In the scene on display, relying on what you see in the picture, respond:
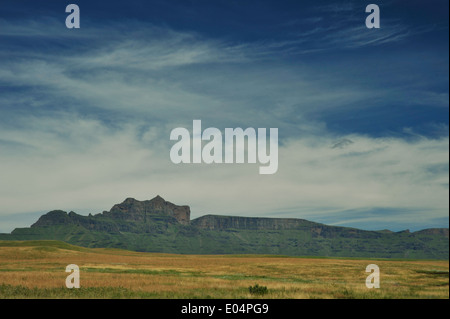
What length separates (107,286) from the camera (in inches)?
1454
